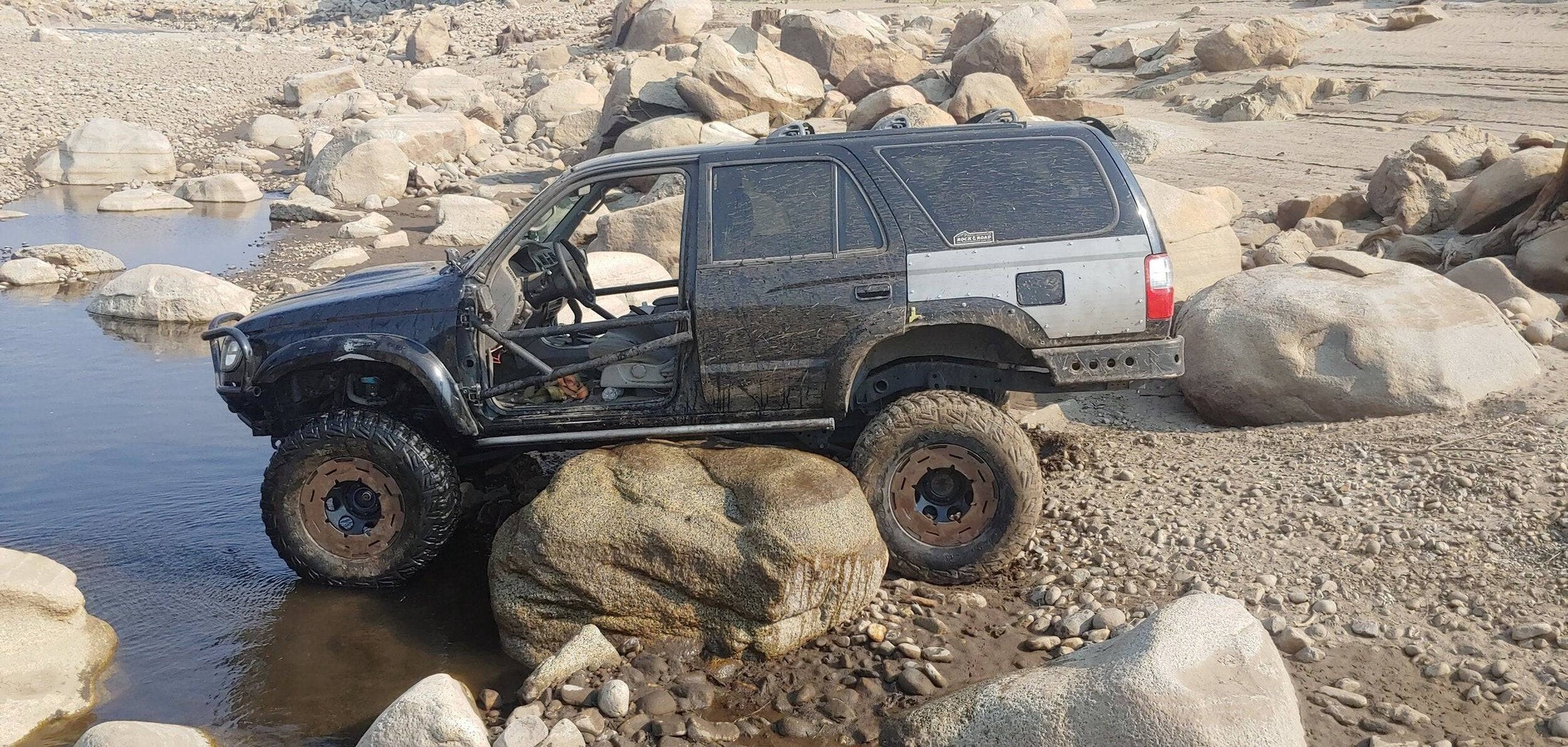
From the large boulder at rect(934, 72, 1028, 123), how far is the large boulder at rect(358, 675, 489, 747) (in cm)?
1343

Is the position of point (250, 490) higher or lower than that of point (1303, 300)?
lower

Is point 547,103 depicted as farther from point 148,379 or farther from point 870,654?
point 870,654

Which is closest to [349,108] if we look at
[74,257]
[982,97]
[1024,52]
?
[74,257]

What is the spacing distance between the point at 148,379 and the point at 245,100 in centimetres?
2106

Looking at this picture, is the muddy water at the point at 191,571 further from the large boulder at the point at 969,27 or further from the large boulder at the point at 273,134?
the large boulder at the point at 969,27

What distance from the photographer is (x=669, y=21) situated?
2958cm

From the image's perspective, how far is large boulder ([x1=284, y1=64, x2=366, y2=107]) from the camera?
29406mm

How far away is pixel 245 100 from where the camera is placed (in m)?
29.8

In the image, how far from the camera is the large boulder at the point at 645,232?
12414 millimetres

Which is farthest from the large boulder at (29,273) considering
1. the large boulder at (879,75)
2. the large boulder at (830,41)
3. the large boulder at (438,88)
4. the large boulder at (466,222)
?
the large boulder at (438,88)

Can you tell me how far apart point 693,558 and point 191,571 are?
3333 mm

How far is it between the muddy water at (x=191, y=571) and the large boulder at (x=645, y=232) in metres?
3.90

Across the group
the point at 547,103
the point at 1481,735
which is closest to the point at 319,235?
A: the point at 547,103

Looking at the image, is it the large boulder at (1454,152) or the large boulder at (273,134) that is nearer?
the large boulder at (1454,152)
